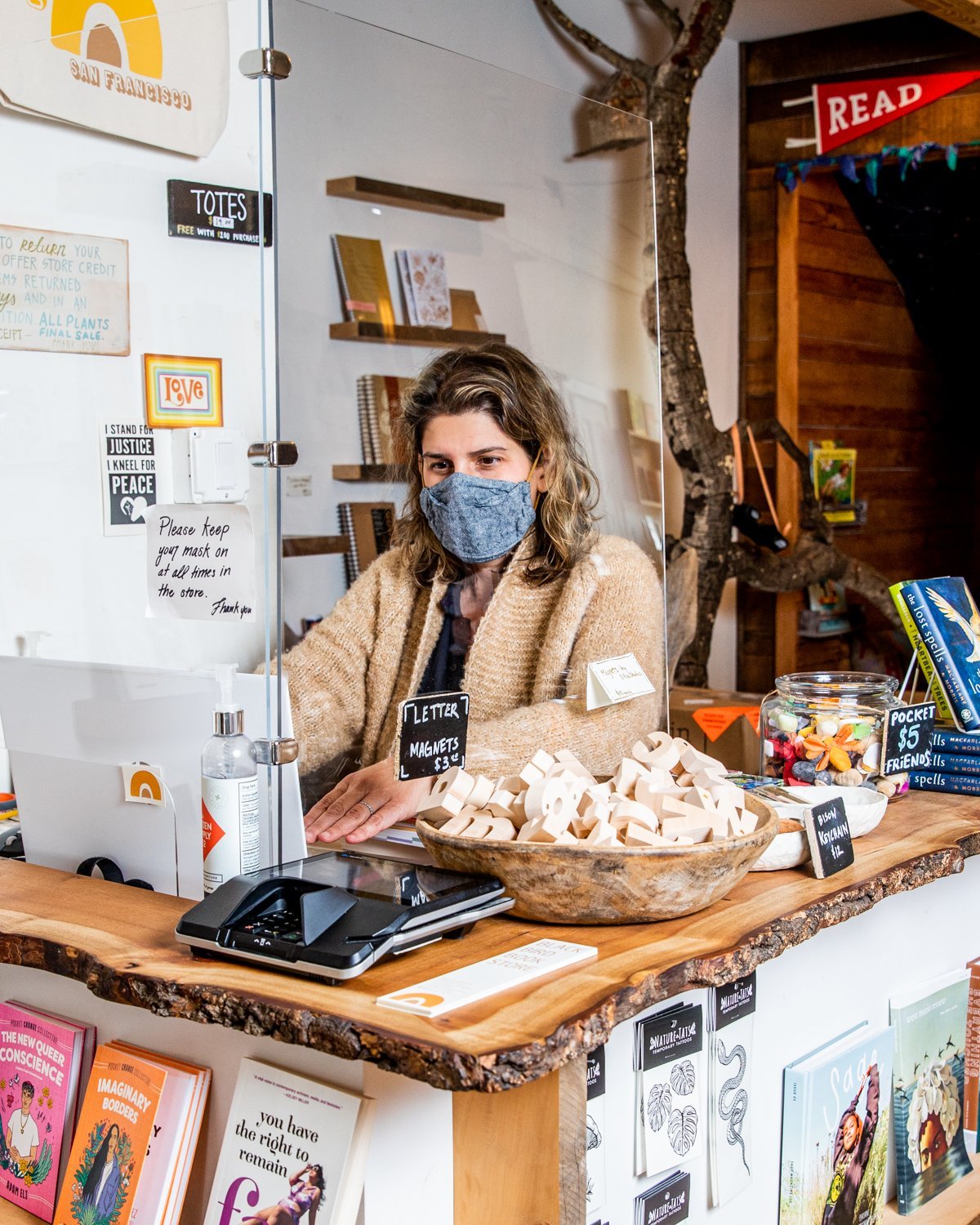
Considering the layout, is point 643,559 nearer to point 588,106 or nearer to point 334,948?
point 588,106

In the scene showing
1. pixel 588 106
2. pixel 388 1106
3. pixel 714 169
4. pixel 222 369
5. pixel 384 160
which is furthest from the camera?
pixel 714 169

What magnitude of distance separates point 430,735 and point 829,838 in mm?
507

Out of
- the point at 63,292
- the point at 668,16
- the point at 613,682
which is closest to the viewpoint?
the point at 63,292

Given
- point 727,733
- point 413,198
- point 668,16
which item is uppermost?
point 668,16

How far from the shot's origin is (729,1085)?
5.46 ft

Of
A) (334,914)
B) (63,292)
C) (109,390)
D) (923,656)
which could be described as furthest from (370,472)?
(923,656)

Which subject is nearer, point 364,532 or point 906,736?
point 364,532

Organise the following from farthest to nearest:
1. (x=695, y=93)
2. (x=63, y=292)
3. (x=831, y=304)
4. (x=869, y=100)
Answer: (x=831, y=304) → (x=695, y=93) → (x=869, y=100) → (x=63, y=292)

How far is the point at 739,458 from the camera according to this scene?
4.86 meters

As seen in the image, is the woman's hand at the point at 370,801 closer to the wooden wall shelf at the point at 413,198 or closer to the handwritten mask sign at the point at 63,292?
the handwritten mask sign at the point at 63,292

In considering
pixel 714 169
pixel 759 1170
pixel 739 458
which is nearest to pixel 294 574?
pixel 759 1170

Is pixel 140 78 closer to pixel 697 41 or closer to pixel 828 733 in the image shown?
pixel 828 733

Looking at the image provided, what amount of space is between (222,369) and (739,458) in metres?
3.50

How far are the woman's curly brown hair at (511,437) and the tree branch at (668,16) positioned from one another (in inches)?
115
